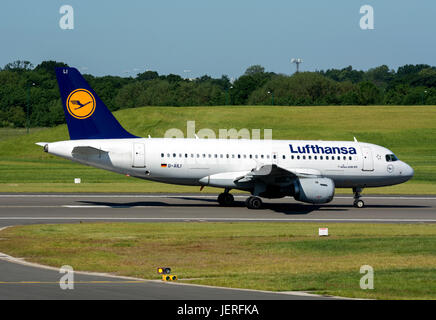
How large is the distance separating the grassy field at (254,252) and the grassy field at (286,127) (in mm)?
34532

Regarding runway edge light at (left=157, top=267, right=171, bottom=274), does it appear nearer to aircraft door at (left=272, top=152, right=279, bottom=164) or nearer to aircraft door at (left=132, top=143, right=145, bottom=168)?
aircraft door at (left=132, top=143, right=145, bottom=168)

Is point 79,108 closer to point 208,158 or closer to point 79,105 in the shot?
point 79,105

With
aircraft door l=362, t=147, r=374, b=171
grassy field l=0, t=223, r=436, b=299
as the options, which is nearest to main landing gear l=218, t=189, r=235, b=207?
aircraft door l=362, t=147, r=374, b=171

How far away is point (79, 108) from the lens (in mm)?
37594

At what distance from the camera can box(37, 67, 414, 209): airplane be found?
3706 cm

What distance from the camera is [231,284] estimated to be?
18328mm

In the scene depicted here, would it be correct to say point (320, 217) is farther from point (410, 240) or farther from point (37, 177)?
point (37, 177)

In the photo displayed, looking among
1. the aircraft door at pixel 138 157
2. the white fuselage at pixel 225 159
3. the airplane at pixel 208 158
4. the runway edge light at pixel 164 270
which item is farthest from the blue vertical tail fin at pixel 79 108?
the runway edge light at pixel 164 270

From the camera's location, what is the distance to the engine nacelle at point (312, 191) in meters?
36.7

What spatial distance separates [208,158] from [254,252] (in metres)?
14.8

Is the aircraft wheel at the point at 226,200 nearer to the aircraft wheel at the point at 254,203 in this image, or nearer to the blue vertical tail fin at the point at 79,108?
the aircraft wheel at the point at 254,203

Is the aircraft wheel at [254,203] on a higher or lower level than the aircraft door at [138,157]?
lower
